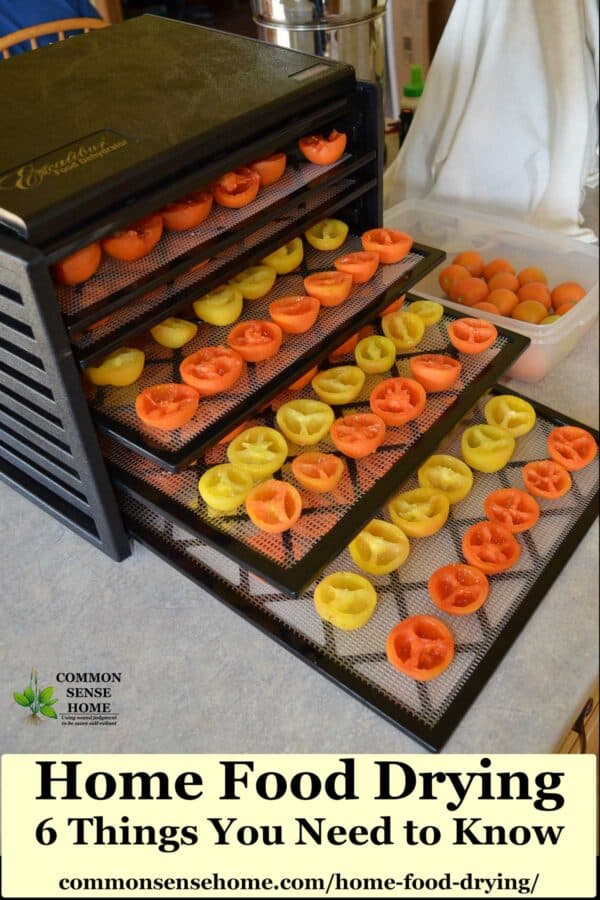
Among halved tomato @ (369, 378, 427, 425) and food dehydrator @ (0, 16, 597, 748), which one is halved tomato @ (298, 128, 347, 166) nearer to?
food dehydrator @ (0, 16, 597, 748)

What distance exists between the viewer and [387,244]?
93 cm

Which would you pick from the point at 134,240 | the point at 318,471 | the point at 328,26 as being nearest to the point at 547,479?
the point at 318,471

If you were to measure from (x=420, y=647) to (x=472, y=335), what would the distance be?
1.21 feet

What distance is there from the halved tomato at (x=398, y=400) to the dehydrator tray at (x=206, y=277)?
0.18m

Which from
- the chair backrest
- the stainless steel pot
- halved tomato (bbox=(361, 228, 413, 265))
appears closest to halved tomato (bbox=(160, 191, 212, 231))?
halved tomato (bbox=(361, 228, 413, 265))

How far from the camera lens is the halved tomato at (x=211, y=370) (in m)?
0.77

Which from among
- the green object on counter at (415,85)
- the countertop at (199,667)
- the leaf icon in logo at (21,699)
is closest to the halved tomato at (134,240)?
the countertop at (199,667)

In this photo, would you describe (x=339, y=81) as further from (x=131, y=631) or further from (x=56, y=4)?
(x=56, y=4)

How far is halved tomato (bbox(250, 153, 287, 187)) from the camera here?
2.74 ft

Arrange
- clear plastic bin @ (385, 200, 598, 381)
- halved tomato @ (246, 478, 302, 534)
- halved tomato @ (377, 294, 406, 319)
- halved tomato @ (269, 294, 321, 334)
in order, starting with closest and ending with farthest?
1. halved tomato @ (246, 478, 302, 534)
2. halved tomato @ (269, 294, 321, 334)
3. halved tomato @ (377, 294, 406, 319)
4. clear plastic bin @ (385, 200, 598, 381)

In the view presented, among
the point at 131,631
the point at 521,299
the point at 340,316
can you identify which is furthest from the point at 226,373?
the point at 521,299

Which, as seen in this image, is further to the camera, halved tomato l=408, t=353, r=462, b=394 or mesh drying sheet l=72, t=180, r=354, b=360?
halved tomato l=408, t=353, r=462, b=394

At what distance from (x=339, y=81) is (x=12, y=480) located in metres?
0.56

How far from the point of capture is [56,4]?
1.51 metres
